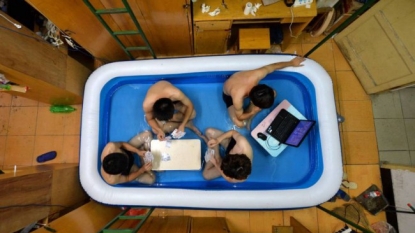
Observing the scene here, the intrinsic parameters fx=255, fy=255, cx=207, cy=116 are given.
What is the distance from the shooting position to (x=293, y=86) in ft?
9.71

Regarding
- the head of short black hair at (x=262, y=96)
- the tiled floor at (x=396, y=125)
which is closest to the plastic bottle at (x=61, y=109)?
the head of short black hair at (x=262, y=96)

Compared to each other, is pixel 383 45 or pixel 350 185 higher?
pixel 383 45

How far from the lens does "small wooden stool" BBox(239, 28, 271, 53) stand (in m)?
2.70

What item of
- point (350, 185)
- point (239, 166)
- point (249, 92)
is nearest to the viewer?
point (239, 166)

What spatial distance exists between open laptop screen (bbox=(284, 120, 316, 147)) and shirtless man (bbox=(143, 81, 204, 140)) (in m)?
0.95

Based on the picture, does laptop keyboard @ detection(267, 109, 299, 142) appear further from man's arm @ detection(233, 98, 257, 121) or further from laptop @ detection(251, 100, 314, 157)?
man's arm @ detection(233, 98, 257, 121)

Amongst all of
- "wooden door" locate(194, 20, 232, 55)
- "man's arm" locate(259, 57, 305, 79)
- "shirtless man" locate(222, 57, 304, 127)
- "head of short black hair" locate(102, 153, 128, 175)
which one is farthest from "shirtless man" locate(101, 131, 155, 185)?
"man's arm" locate(259, 57, 305, 79)

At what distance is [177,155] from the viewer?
2.64 metres

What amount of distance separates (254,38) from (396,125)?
6.52ft

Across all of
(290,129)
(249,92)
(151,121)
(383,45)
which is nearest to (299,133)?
(290,129)

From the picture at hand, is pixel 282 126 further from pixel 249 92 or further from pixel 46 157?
pixel 46 157

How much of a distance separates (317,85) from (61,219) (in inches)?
113

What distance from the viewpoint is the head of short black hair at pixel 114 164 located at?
2.08 m

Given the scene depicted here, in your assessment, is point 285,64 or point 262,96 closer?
point 262,96
